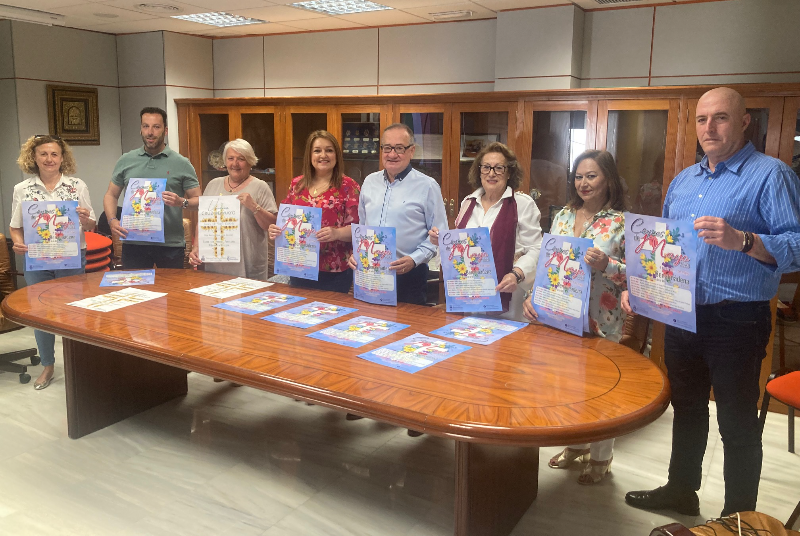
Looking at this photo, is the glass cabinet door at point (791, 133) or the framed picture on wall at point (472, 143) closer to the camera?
the glass cabinet door at point (791, 133)

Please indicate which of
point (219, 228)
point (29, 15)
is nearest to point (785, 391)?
point (219, 228)

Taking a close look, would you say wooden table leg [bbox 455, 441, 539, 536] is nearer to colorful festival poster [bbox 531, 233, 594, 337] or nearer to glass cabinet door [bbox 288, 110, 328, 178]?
colorful festival poster [bbox 531, 233, 594, 337]

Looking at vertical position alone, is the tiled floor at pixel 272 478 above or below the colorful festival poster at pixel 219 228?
below

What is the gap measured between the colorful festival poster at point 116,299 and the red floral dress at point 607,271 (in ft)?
6.60

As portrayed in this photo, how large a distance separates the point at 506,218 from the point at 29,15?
435cm

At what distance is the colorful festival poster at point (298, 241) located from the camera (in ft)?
10.7

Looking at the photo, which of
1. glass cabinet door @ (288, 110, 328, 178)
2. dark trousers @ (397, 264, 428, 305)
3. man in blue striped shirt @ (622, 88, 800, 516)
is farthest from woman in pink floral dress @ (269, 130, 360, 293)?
glass cabinet door @ (288, 110, 328, 178)

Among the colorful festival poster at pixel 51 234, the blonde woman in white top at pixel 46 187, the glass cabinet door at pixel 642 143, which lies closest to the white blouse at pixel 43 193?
the blonde woman in white top at pixel 46 187

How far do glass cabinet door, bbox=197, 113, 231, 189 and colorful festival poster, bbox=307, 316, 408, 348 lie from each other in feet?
11.9

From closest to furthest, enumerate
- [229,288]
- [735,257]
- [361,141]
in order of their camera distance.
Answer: [735,257], [229,288], [361,141]

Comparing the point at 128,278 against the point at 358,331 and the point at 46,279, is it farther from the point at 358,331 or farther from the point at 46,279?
the point at 358,331

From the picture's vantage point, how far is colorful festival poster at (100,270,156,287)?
11.4 ft

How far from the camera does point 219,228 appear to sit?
356 centimetres

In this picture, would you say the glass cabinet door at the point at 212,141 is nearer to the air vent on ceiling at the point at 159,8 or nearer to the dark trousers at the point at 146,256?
the air vent on ceiling at the point at 159,8
